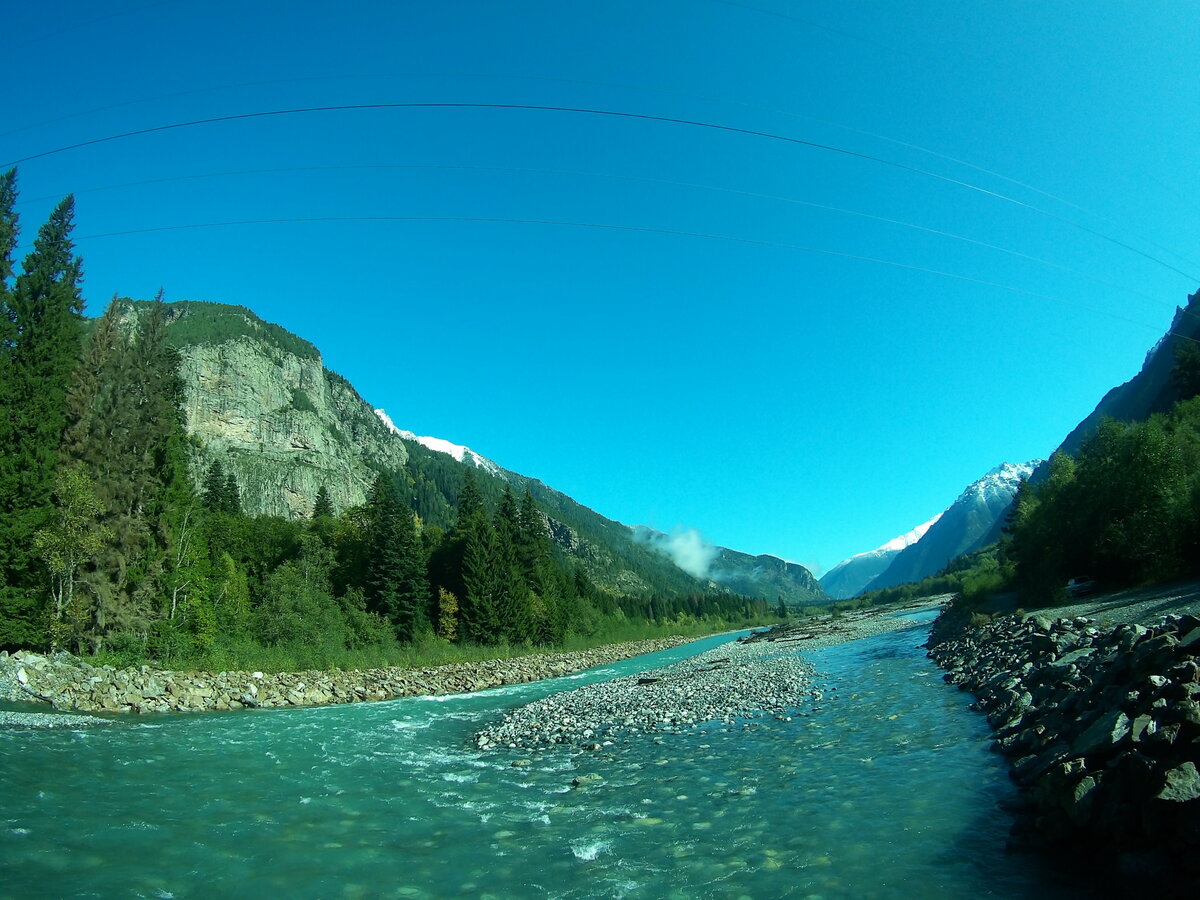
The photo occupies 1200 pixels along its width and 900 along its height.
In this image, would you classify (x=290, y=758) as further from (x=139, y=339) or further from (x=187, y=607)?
(x=139, y=339)

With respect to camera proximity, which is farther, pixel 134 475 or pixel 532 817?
pixel 134 475

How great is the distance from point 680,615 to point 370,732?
454 ft

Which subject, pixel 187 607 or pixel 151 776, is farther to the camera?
pixel 187 607

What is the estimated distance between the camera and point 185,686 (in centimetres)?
2661

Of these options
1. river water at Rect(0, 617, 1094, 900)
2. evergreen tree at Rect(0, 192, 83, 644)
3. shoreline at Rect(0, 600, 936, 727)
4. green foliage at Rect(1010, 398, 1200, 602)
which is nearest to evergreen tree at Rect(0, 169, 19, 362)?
evergreen tree at Rect(0, 192, 83, 644)

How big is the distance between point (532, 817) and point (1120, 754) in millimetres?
8546

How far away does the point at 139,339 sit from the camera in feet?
116

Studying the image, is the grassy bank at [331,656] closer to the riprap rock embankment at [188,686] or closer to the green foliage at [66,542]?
the riprap rock embankment at [188,686]

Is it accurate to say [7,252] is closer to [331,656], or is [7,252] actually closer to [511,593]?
[331,656]

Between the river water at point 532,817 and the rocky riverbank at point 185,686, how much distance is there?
24.2 feet

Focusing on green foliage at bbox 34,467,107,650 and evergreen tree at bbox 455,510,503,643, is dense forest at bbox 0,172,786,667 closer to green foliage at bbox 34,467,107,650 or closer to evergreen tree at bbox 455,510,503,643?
green foliage at bbox 34,467,107,650

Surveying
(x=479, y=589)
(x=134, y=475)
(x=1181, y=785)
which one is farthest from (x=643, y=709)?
(x=479, y=589)

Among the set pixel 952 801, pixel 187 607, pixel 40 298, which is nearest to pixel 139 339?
pixel 40 298

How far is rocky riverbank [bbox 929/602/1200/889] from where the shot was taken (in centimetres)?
610
